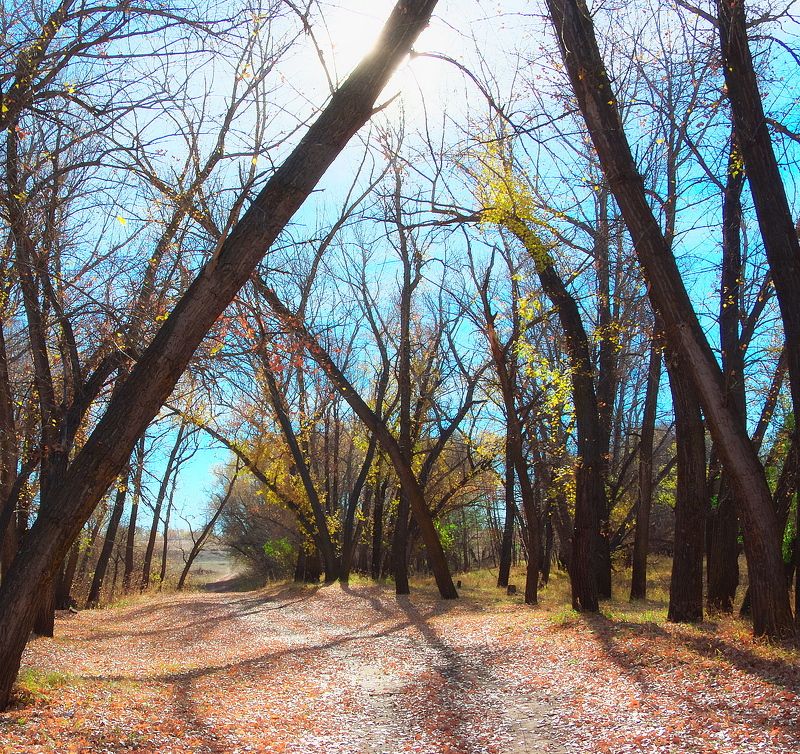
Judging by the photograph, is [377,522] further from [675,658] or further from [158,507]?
[675,658]

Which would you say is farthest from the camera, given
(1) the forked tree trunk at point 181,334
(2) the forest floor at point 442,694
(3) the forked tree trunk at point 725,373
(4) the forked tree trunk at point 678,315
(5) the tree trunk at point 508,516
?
(5) the tree trunk at point 508,516

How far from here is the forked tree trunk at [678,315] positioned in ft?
21.7

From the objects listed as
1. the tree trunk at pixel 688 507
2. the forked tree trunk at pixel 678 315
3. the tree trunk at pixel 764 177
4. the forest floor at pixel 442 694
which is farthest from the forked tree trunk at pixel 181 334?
the tree trunk at pixel 688 507

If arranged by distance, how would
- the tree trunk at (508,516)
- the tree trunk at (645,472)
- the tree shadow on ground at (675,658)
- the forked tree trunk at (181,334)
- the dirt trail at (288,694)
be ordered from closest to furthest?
1. the dirt trail at (288,694)
2. the forked tree trunk at (181,334)
3. the tree shadow on ground at (675,658)
4. the tree trunk at (645,472)
5. the tree trunk at (508,516)

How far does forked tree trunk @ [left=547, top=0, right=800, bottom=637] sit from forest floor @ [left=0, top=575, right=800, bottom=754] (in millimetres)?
618

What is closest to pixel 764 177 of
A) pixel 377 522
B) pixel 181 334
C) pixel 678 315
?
pixel 678 315

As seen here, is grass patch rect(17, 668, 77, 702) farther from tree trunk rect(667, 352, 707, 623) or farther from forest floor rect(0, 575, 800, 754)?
tree trunk rect(667, 352, 707, 623)

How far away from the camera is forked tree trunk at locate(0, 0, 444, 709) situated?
5160 mm

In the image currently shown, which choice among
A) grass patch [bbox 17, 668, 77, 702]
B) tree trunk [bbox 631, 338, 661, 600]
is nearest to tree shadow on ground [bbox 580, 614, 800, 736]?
grass patch [bbox 17, 668, 77, 702]

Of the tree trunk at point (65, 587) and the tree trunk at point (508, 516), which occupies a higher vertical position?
the tree trunk at point (508, 516)

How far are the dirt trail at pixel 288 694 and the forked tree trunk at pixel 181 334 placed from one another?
0.95 meters

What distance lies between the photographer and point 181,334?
533 cm

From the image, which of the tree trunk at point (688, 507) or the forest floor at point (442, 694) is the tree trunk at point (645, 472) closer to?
the forest floor at point (442, 694)

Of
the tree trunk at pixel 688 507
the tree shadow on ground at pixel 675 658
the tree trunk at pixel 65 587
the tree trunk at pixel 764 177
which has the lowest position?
the tree trunk at pixel 65 587
